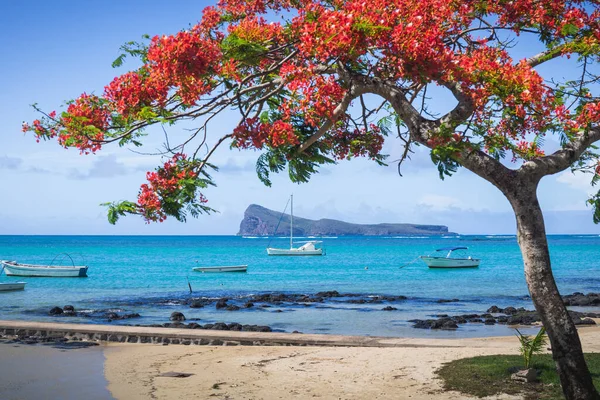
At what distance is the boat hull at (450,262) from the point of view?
6444cm

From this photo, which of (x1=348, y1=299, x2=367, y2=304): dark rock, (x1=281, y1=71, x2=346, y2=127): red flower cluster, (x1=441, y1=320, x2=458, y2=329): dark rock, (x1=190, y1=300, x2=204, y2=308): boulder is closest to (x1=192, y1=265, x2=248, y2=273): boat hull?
(x1=348, y1=299, x2=367, y2=304): dark rock

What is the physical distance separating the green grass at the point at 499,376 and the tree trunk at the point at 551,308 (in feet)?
5.36

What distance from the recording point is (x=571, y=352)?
8.50 metres

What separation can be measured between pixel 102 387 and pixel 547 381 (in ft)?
26.3

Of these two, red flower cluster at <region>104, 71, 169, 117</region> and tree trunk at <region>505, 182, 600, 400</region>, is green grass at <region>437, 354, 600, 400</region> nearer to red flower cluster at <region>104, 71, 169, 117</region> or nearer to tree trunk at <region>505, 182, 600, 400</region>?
tree trunk at <region>505, 182, 600, 400</region>

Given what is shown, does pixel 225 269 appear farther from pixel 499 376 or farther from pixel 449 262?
pixel 499 376

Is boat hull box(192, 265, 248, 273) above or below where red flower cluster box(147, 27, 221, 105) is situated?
below

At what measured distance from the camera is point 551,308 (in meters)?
8.46

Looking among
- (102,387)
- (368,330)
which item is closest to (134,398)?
(102,387)

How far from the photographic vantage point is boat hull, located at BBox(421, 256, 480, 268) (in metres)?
64.4

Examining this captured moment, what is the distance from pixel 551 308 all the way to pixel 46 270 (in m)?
52.0

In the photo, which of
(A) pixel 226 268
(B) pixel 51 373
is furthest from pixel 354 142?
(A) pixel 226 268

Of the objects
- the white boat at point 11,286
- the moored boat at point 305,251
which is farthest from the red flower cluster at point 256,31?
the moored boat at point 305,251

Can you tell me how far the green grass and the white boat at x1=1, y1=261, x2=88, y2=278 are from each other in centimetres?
4741
